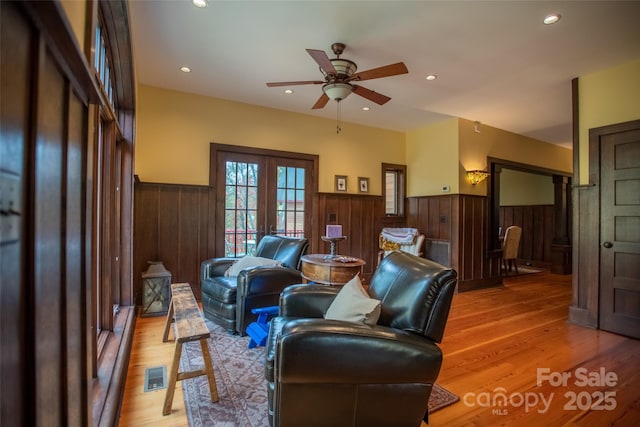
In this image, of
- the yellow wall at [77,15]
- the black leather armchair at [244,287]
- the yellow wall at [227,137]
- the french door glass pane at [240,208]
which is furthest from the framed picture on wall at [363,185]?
the yellow wall at [77,15]

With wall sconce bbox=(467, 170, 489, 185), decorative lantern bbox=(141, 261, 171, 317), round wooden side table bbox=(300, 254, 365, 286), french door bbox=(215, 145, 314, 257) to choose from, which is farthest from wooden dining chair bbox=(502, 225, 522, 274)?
decorative lantern bbox=(141, 261, 171, 317)

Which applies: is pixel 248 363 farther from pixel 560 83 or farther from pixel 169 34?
pixel 560 83

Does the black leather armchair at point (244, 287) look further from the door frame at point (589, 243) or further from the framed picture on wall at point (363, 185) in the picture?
the door frame at point (589, 243)

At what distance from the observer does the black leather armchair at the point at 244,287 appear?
3.04 m

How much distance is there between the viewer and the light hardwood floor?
6.30 ft

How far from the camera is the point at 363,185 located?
18.8 feet

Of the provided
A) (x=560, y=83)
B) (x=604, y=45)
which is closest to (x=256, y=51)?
(x=604, y=45)

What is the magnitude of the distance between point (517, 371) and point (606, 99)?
126 inches

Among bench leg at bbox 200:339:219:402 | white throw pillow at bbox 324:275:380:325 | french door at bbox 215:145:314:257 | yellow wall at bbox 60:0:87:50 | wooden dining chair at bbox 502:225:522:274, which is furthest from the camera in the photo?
wooden dining chair at bbox 502:225:522:274

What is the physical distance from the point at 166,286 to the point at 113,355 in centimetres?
173

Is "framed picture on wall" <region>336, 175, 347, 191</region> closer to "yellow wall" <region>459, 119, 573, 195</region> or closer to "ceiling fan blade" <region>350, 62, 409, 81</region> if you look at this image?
"yellow wall" <region>459, 119, 573, 195</region>

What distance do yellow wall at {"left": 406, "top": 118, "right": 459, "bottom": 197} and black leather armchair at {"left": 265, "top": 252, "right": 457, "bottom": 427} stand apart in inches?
162

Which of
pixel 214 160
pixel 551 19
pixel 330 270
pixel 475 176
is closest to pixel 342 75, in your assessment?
pixel 551 19

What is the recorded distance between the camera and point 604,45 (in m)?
3.00
